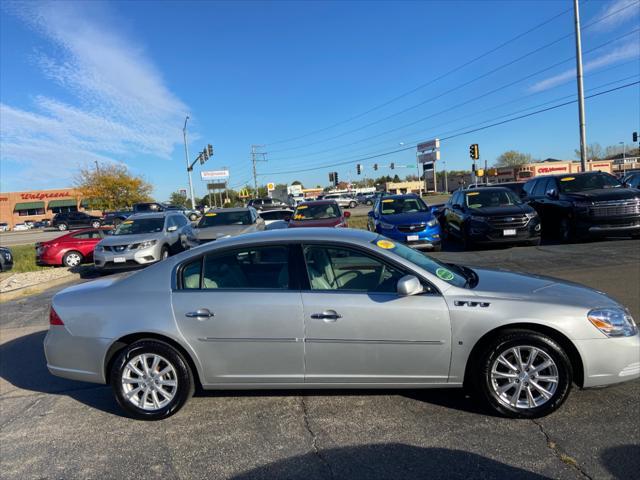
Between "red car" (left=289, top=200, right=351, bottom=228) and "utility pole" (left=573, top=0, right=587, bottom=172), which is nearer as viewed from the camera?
"red car" (left=289, top=200, right=351, bottom=228)

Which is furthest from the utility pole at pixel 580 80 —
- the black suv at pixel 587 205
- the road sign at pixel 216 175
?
the road sign at pixel 216 175

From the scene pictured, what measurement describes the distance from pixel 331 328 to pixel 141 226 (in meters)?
11.0

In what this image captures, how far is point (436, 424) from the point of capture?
330cm

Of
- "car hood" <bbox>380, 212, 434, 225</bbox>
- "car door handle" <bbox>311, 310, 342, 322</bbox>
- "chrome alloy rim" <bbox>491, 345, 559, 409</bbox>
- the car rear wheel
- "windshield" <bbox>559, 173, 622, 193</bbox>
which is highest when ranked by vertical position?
"windshield" <bbox>559, 173, 622, 193</bbox>

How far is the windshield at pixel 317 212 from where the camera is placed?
13.4m

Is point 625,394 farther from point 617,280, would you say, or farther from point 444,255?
point 444,255

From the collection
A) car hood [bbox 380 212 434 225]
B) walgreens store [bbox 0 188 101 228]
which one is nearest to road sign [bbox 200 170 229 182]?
walgreens store [bbox 0 188 101 228]

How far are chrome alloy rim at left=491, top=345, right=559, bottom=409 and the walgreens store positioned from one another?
78.9 m

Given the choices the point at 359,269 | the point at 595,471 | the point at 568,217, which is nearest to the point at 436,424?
the point at 595,471

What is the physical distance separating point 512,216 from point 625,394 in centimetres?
777

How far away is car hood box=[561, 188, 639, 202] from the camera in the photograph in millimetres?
10402

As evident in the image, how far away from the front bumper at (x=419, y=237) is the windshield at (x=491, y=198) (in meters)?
1.64

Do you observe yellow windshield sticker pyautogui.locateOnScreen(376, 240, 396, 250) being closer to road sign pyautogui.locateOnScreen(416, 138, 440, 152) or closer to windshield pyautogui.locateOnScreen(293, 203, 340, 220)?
windshield pyautogui.locateOnScreen(293, 203, 340, 220)

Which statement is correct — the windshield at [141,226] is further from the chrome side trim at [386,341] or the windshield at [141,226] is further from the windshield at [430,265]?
the chrome side trim at [386,341]
